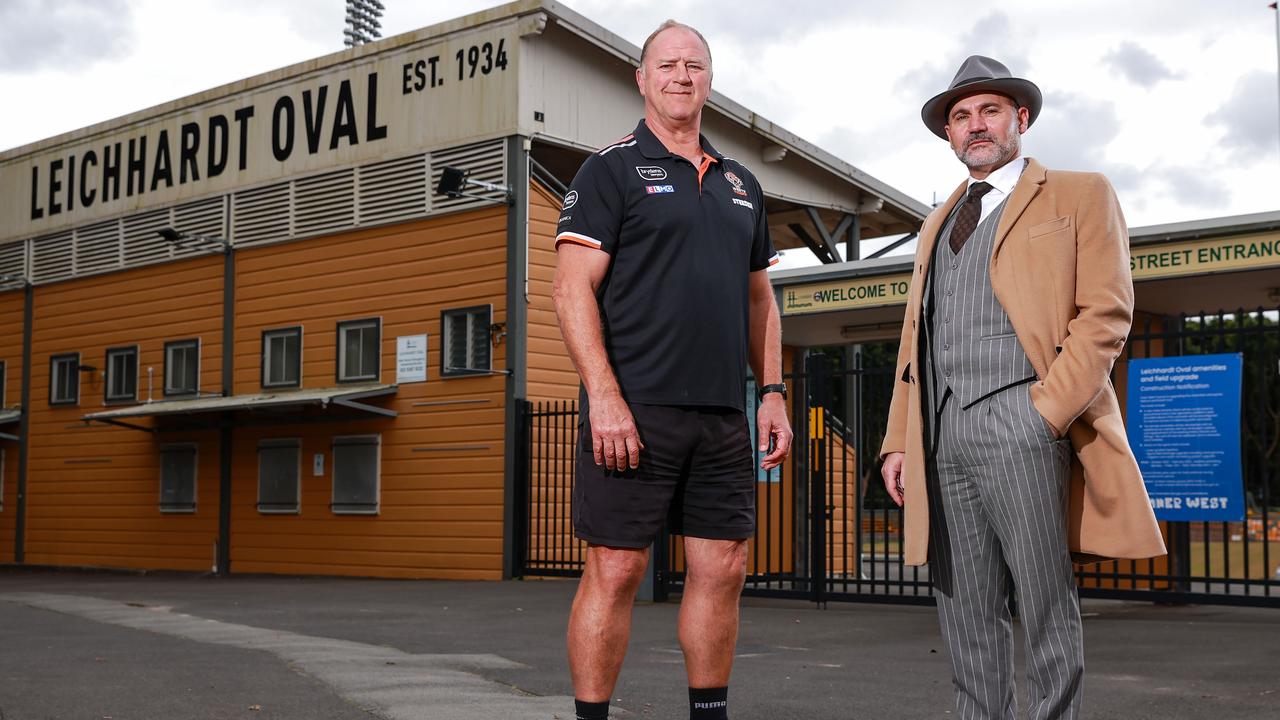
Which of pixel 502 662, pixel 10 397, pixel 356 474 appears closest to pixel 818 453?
pixel 502 662

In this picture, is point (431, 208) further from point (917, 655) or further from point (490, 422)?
point (917, 655)

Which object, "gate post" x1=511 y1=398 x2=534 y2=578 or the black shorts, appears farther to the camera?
"gate post" x1=511 y1=398 x2=534 y2=578

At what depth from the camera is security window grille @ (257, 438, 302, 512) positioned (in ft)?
65.5

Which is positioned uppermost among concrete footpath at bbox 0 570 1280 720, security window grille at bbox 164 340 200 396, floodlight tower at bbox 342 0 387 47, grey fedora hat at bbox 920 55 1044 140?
floodlight tower at bbox 342 0 387 47

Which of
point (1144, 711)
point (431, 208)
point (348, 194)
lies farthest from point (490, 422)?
point (1144, 711)

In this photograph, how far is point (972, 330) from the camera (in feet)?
11.7

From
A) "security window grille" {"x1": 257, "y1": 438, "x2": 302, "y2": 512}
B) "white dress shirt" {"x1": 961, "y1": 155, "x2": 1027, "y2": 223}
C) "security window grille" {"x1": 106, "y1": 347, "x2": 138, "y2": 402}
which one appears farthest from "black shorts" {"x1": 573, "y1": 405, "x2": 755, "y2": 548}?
"security window grille" {"x1": 106, "y1": 347, "x2": 138, "y2": 402}

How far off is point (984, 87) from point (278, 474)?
17.8m

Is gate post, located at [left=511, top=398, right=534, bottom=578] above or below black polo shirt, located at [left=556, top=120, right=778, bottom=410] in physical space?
below

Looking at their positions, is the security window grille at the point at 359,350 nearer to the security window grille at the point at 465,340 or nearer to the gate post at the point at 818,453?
the security window grille at the point at 465,340

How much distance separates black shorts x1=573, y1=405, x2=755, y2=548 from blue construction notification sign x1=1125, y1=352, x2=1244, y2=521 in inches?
289

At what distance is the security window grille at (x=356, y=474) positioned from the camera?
1881 cm

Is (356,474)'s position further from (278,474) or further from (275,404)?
(278,474)

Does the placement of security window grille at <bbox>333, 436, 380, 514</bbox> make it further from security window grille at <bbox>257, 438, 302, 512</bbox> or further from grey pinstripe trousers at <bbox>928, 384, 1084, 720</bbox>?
grey pinstripe trousers at <bbox>928, 384, 1084, 720</bbox>
